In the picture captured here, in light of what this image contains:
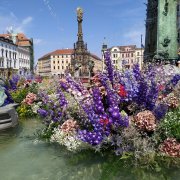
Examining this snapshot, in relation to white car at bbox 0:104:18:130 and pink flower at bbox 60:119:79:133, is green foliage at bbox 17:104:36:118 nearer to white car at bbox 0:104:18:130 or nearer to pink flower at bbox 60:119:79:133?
white car at bbox 0:104:18:130

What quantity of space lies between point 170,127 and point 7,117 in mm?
4159

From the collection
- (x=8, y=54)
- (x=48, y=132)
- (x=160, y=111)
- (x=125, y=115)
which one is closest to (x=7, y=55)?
(x=8, y=54)

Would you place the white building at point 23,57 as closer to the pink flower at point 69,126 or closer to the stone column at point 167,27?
the stone column at point 167,27

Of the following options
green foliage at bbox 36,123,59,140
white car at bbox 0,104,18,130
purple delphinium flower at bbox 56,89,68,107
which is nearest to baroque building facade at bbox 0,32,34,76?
white car at bbox 0,104,18,130

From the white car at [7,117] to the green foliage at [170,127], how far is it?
152 inches

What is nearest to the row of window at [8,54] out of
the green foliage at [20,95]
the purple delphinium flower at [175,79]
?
the green foliage at [20,95]

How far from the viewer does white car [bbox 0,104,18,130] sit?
7.90m

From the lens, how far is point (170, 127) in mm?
5141

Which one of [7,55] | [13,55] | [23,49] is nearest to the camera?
[7,55]

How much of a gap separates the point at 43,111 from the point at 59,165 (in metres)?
1.69

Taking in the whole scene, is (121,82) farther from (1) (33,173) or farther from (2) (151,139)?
(1) (33,173)

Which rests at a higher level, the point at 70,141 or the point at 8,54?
the point at 8,54

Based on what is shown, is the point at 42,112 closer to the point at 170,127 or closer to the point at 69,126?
the point at 69,126

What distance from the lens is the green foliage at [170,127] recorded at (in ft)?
16.7
